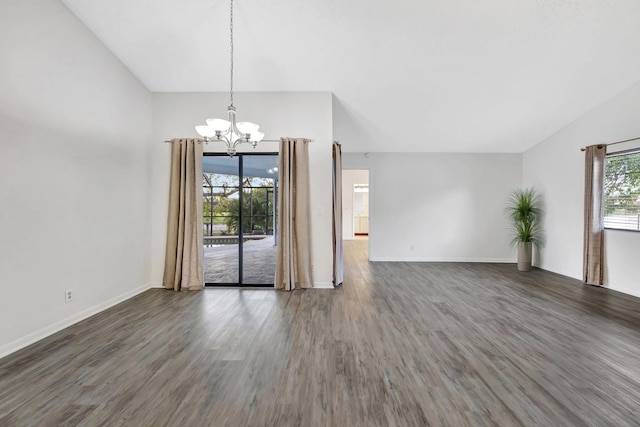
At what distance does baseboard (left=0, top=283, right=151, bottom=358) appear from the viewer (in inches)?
95.5

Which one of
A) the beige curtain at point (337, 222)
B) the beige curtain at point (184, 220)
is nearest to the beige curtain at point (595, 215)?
the beige curtain at point (337, 222)

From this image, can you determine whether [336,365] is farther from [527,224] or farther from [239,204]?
[527,224]

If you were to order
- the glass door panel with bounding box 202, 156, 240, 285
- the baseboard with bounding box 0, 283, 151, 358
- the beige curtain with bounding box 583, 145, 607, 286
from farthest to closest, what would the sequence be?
1. the glass door panel with bounding box 202, 156, 240, 285
2. the beige curtain with bounding box 583, 145, 607, 286
3. the baseboard with bounding box 0, 283, 151, 358

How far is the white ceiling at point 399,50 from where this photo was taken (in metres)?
3.03

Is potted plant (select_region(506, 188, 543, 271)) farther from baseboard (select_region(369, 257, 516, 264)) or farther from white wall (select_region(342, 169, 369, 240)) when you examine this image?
white wall (select_region(342, 169, 369, 240))

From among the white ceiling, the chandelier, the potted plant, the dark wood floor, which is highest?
the white ceiling

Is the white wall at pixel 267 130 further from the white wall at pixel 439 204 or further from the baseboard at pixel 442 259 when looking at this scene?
the baseboard at pixel 442 259

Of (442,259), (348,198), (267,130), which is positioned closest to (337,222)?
(267,130)

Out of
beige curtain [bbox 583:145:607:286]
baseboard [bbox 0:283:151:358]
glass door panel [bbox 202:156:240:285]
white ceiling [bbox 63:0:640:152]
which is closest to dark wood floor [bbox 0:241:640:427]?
baseboard [bbox 0:283:151:358]

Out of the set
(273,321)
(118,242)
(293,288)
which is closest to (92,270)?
(118,242)

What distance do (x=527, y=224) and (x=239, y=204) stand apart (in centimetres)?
575

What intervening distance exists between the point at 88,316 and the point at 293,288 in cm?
254

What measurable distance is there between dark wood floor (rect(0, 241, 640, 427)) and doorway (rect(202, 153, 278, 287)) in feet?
3.46

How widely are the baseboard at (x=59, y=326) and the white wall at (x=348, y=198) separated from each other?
731 centimetres
